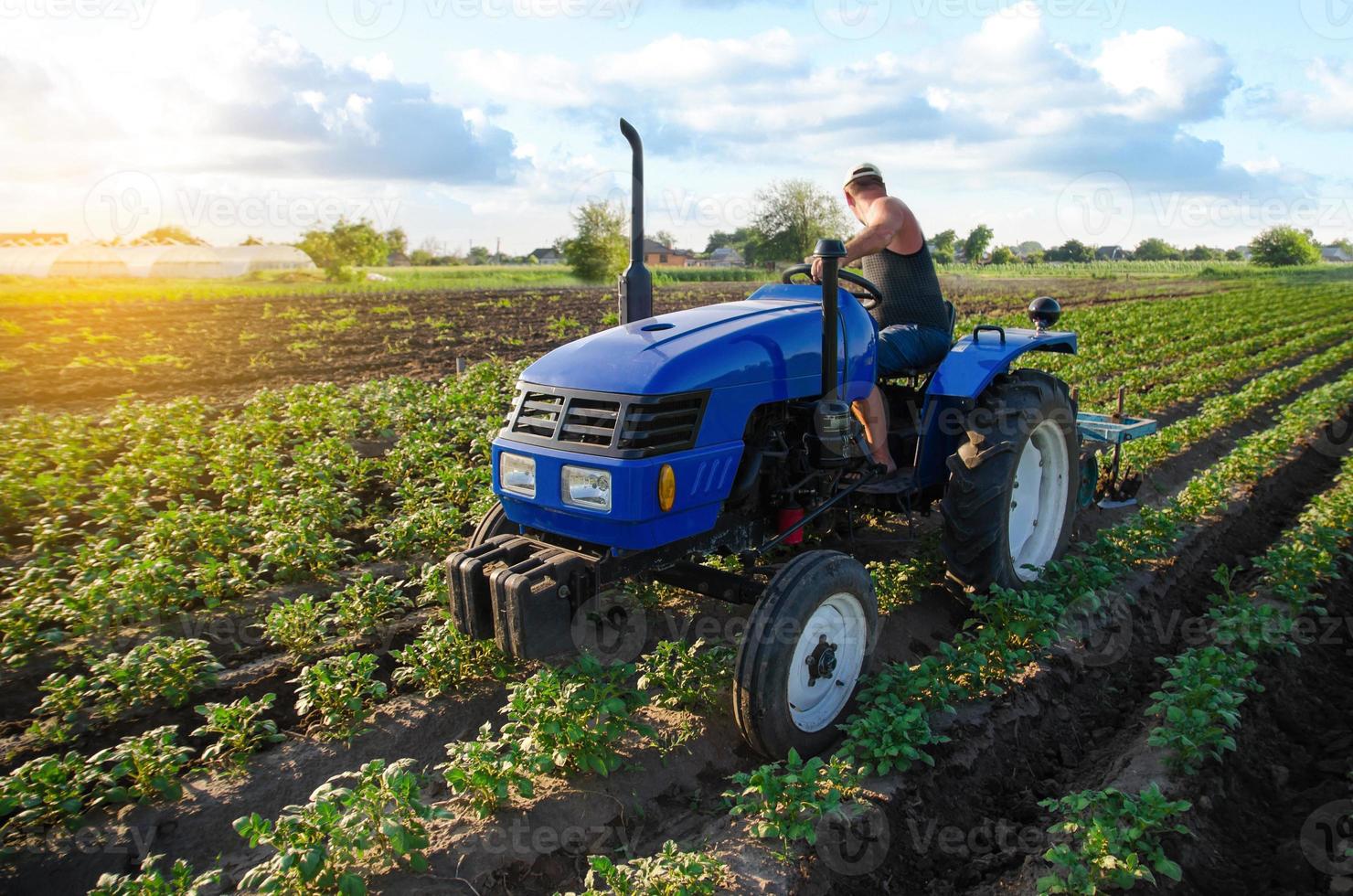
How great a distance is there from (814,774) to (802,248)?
129 ft

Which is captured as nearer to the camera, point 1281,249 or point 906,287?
point 906,287

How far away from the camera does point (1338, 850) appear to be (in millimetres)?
2682

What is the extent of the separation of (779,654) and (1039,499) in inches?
105

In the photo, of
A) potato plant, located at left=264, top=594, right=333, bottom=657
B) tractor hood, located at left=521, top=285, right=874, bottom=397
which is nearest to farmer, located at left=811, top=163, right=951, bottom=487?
tractor hood, located at left=521, top=285, right=874, bottom=397

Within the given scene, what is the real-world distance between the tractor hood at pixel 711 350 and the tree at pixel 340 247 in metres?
42.1

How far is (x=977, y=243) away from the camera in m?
56.8

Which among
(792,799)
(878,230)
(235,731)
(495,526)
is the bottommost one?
(235,731)

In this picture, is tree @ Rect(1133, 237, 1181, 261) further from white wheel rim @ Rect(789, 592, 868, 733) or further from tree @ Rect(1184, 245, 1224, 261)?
white wheel rim @ Rect(789, 592, 868, 733)

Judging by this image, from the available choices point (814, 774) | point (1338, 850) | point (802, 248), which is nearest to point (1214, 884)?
point (1338, 850)

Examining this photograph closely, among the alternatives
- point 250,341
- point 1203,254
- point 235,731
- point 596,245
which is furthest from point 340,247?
point 1203,254

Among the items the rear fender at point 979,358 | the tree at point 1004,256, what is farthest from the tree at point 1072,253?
the rear fender at point 979,358

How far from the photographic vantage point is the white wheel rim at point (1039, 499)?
4.58m

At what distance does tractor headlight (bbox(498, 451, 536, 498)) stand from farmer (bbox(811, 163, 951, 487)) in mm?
1522

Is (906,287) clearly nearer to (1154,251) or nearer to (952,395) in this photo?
(952,395)
